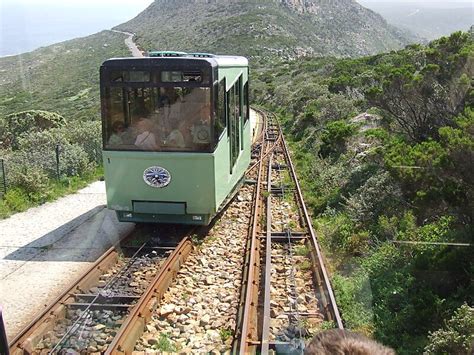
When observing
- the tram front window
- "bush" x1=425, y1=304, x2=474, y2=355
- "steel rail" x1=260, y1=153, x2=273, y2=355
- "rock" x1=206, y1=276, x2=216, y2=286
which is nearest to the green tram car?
the tram front window

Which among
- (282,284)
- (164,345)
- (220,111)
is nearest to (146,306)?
(164,345)

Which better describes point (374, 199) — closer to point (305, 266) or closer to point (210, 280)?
point (305, 266)

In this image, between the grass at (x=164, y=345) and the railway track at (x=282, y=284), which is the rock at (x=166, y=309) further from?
the railway track at (x=282, y=284)

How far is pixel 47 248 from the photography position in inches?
400

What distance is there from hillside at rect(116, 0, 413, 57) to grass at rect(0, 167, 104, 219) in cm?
5631

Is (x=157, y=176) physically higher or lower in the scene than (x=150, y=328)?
higher

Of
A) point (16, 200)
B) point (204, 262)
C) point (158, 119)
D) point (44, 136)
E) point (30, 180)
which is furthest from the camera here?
point (44, 136)

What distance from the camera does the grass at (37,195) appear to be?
12.8 meters

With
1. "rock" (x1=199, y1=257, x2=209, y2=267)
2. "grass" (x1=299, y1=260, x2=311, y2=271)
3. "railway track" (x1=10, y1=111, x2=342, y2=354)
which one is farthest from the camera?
"rock" (x1=199, y1=257, x2=209, y2=267)

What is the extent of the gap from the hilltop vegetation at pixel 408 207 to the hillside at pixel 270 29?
55915mm

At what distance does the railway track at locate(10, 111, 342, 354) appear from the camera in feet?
21.1

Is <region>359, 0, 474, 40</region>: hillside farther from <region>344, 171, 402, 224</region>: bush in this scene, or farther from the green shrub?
the green shrub

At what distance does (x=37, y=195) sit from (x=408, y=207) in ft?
28.9

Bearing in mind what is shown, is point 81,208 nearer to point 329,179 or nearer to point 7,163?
point 7,163
